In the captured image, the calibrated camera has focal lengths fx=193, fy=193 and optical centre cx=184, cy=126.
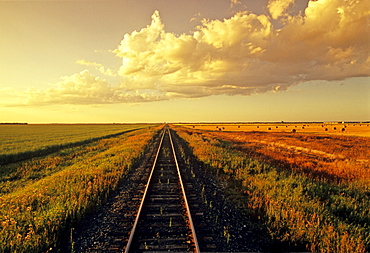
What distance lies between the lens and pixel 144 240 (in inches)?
172

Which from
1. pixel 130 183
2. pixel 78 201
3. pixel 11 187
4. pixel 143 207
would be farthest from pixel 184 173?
pixel 11 187

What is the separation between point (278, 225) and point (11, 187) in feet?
39.0

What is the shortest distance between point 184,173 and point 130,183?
9.69 ft

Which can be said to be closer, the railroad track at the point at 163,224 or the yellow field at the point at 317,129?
the railroad track at the point at 163,224

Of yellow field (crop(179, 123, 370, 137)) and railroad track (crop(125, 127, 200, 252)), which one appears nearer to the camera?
railroad track (crop(125, 127, 200, 252))

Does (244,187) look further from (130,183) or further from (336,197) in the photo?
(130,183)

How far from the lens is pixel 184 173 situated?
1052 centimetres

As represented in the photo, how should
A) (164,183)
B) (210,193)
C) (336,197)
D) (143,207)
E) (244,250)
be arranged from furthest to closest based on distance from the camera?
(164,183)
(210,193)
(336,197)
(143,207)
(244,250)

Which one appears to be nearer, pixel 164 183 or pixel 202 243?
pixel 202 243

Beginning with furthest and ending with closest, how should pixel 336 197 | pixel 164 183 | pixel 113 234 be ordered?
pixel 164 183 < pixel 336 197 < pixel 113 234

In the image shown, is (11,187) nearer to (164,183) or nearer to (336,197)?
(164,183)

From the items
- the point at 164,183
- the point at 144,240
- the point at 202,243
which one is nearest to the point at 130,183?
Result: the point at 164,183

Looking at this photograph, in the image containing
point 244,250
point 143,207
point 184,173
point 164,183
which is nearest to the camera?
point 244,250

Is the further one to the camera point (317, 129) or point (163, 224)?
point (317, 129)
